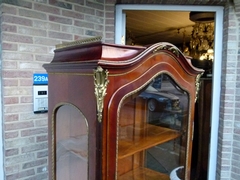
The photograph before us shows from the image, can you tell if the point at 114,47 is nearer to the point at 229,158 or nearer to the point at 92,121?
the point at 92,121

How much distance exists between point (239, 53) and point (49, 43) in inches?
61.5

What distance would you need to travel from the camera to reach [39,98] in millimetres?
1483

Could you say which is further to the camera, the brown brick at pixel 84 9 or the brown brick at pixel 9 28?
the brown brick at pixel 84 9

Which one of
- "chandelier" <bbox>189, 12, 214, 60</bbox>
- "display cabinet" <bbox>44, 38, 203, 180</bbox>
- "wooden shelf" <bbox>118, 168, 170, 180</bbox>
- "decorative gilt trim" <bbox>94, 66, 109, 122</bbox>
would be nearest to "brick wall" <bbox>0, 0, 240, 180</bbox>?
"chandelier" <bbox>189, 12, 214, 60</bbox>

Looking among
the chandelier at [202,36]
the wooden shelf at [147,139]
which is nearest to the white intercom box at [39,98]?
the wooden shelf at [147,139]

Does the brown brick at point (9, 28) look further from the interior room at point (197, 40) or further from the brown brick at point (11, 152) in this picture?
the interior room at point (197, 40)

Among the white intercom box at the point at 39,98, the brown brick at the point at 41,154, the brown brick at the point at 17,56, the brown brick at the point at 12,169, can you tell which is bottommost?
the brown brick at the point at 12,169

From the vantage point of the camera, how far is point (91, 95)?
866mm

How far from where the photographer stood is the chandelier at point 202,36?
209cm

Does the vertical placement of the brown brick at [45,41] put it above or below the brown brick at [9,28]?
below

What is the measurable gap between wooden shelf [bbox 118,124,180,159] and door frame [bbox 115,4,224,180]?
0.88 m

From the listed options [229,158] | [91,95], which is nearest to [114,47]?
[91,95]

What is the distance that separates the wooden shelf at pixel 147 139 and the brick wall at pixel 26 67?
0.73 metres

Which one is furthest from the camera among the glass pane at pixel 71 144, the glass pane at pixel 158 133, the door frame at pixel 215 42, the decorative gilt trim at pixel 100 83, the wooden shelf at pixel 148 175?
the door frame at pixel 215 42
